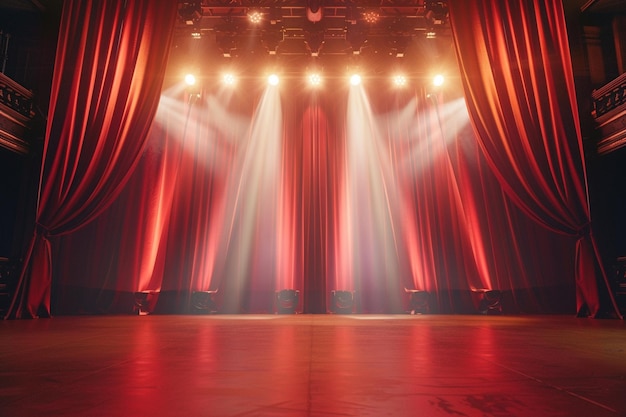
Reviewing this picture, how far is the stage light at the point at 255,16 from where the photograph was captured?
4.99 m

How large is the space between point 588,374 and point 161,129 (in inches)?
252

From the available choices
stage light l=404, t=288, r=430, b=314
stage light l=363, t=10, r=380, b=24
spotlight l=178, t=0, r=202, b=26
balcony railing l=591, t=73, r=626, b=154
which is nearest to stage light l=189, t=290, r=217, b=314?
stage light l=404, t=288, r=430, b=314

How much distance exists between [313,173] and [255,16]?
2.62 meters

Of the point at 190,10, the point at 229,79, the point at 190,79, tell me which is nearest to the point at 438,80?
the point at 229,79

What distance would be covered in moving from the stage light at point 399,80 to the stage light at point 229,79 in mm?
2896

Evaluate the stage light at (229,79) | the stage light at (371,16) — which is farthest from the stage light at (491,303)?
the stage light at (229,79)

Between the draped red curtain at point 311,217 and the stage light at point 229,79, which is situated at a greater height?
the stage light at point 229,79

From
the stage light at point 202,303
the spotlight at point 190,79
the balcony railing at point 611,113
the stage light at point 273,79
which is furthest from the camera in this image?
the stage light at point 273,79

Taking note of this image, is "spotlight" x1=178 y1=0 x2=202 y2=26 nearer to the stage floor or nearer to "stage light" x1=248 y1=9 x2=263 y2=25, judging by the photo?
"stage light" x1=248 y1=9 x2=263 y2=25

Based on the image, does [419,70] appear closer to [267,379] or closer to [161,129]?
[161,129]

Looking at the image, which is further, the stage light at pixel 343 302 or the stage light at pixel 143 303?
the stage light at pixel 343 302

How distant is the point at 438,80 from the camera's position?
20.9 ft

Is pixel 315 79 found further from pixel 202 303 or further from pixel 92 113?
pixel 202 303

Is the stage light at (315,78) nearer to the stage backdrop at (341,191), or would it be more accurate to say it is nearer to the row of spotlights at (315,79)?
the row of spotlights at (315,79)
